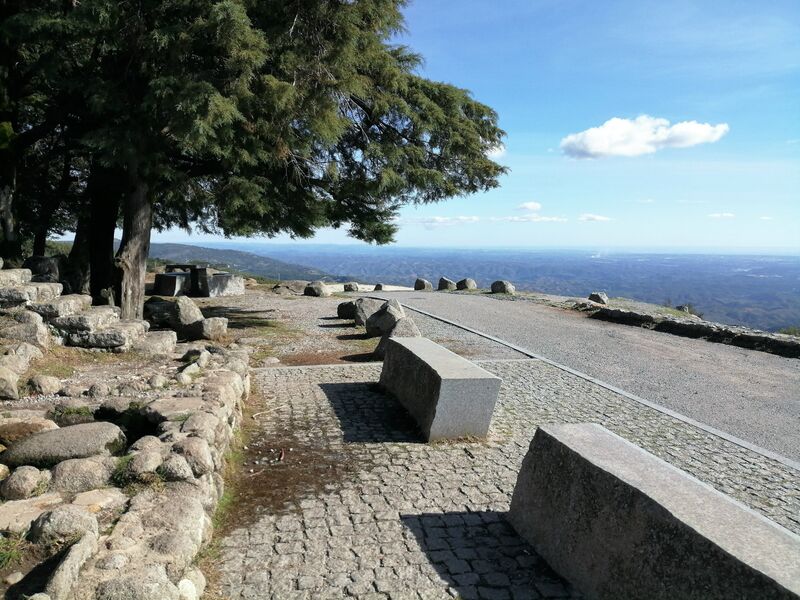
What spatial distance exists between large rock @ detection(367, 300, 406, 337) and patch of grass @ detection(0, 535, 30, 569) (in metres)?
9.15

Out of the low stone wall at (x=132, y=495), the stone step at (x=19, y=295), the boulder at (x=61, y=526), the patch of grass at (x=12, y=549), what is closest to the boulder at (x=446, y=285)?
the stone step at (x=19, y=295)

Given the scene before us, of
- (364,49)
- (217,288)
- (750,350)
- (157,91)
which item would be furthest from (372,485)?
(217,288)

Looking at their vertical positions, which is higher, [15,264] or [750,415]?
[15,264]

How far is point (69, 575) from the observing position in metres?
2.86

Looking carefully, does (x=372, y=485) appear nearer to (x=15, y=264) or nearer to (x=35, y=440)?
(x=35, y=440)

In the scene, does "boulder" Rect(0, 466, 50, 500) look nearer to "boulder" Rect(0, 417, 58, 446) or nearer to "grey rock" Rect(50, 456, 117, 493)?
"grey rock" Rect(50, 456, 117, 493)

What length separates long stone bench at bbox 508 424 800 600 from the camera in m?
2.76

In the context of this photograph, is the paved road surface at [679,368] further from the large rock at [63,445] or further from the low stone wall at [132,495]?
the large rock at [63,445]

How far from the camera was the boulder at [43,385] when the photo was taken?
6.07 metres

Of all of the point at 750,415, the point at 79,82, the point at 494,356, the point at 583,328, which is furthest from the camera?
the point at 583,328

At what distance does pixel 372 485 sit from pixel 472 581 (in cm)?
155

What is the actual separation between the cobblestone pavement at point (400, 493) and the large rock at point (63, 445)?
4.22ft

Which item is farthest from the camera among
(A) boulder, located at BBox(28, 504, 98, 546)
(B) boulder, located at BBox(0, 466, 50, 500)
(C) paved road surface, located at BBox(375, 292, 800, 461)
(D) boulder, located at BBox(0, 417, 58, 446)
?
(C) paved road surface, located at BBox(375, 292, 800, 461)

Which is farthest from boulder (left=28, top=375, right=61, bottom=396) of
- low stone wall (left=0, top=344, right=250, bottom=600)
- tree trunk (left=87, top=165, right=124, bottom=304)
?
tree trunk (left=87, top=165, right=124, bottom=304)
